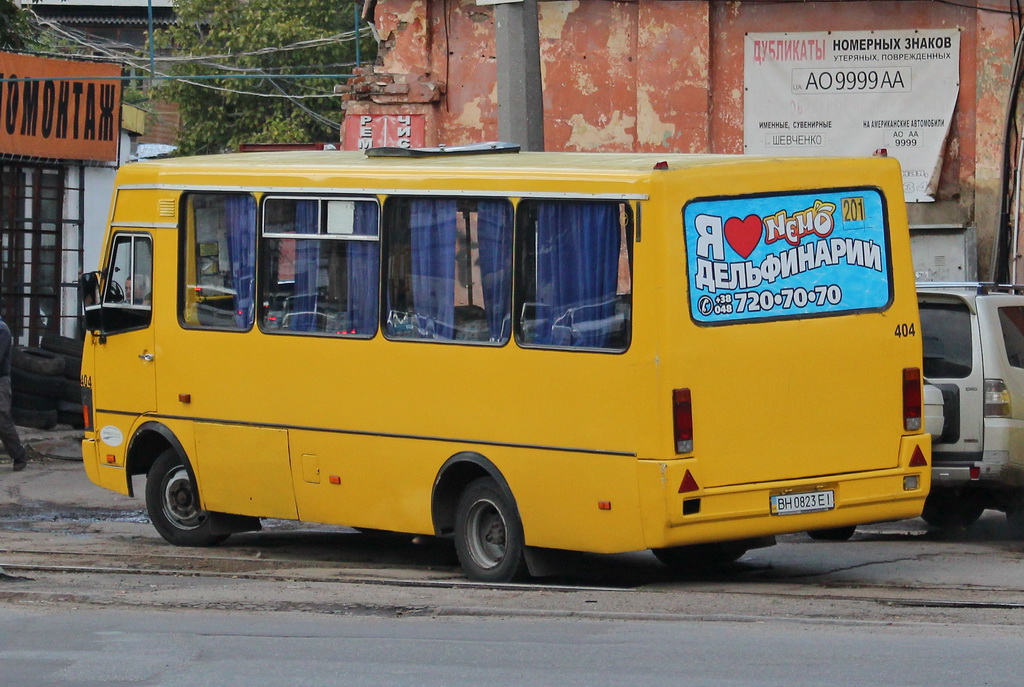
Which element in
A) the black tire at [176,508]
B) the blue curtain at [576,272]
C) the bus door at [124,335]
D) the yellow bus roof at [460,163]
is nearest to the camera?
the blue curtain at [576,272]

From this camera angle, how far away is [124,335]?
11344 millimetres

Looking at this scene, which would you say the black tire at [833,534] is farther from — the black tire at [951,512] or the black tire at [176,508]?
the black tire at [176,508]

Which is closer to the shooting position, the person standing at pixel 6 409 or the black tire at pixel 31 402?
the person standing at pixel 6 409

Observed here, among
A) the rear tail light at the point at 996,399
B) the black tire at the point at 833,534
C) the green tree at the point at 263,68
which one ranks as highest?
the green tree at the point at 263,68

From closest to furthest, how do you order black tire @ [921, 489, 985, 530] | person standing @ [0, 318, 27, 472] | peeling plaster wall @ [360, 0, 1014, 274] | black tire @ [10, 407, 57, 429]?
black tire @ [921, 489, 985, 530] → person standing @ [0, 318, 27, 472] → peeling plaster wall @ [360, 0, 1014, 274] → black tire @ [10, 407, 57, 429]

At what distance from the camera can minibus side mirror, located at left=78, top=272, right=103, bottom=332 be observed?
1156cm

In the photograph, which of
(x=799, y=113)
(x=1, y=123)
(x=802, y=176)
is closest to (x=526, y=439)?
(x=802, y=176)

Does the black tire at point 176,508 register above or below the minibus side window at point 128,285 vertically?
below

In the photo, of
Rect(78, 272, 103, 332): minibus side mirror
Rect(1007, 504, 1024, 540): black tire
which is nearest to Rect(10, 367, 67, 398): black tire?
Rect(78, 272, 103, 332): minibus side mirror

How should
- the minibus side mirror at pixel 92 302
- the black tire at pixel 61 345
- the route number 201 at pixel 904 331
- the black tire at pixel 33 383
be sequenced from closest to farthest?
the route number 201 at pixel 904 331 → the minibus side mirror at pixel 92 302 → the black tire at pixel 33 383 → the black tire at pixel 61 345

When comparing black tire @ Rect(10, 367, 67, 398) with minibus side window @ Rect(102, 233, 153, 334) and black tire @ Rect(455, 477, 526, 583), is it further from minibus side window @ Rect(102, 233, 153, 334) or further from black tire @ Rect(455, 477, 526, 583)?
black tire @ Rect(455, 477, 526, 583)

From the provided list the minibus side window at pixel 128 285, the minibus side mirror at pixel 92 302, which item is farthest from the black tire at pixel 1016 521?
the minibus side mirror at pixel 92 302

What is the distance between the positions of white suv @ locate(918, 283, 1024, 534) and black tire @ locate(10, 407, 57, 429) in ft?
Result: 38.0

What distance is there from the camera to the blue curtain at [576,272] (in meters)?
8.63
